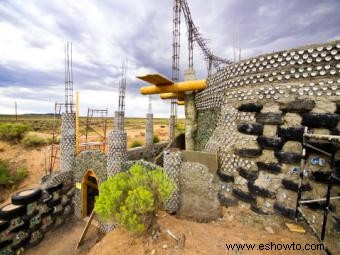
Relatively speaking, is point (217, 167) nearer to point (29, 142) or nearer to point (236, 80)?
point (236, 80)

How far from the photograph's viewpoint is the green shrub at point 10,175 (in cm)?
1202

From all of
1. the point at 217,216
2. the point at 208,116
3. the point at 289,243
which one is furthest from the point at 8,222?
the point at 289,243

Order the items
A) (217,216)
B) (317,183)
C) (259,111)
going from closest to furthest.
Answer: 1. (317,183)
2. (259,111)
3. (217,216)

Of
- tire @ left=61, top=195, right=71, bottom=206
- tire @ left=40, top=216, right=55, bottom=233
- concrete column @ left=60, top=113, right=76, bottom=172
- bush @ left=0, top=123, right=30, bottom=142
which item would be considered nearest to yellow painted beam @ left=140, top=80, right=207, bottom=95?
concrete column @ left=60, top=113, right=76, bottom=172

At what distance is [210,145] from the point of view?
19.5ft

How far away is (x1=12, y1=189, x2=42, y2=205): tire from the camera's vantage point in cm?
705

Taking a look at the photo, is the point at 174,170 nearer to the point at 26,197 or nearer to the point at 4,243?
Result: the point at 26,197

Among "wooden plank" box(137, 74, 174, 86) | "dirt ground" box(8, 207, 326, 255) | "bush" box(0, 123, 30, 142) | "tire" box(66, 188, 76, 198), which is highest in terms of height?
"wooden plank" box(137, 74, 174, 86)

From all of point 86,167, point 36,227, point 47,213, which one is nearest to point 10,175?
point 47,213

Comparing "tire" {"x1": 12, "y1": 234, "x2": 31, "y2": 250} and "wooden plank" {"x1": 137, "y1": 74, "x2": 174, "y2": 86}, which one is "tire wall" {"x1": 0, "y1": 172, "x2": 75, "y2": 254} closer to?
"tire" {"x1": 12, "y1": 234, "x2": 31, "y2": 250}

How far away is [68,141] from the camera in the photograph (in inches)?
356

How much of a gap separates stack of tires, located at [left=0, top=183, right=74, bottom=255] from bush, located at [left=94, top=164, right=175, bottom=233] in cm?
534

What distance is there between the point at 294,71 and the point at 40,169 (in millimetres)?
16706

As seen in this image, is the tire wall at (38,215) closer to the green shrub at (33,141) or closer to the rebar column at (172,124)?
the rebar column at (172,124)
